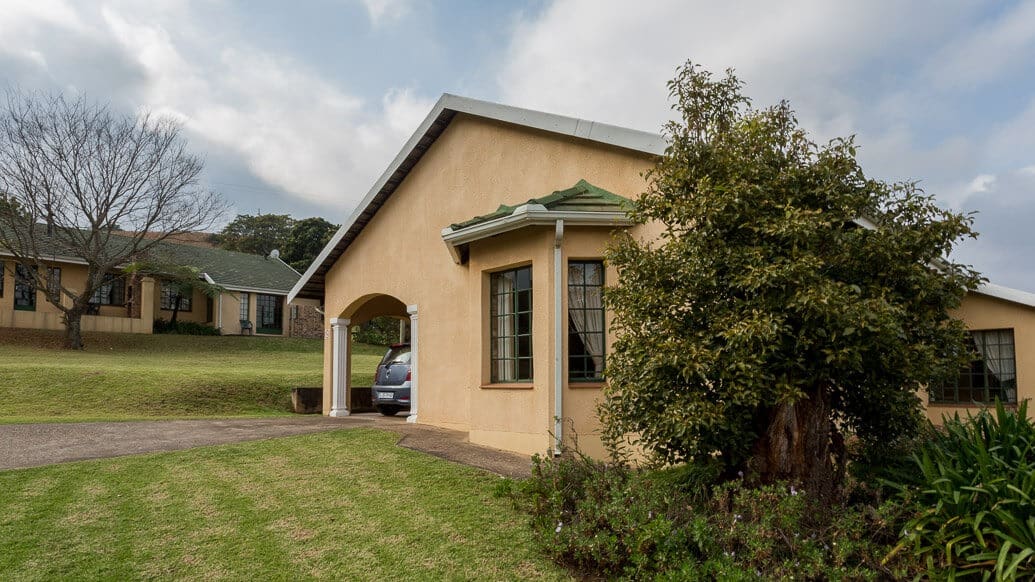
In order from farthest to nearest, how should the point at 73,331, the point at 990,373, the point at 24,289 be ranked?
the point at 24,289 < the point at 73,331 < the point at 990,373

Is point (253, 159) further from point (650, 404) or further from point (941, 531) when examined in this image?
point (941, 531)

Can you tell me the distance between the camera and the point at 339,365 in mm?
15844

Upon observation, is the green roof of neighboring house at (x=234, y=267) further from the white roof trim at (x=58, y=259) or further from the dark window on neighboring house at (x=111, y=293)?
the white roof trim at (x=58, y=259)

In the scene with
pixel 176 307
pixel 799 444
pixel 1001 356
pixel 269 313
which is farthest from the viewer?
pixel 269 313

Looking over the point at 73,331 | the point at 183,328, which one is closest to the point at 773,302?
the point at 73,331

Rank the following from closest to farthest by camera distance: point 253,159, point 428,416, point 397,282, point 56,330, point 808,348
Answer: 1. point 808,348
2. point 428,416
3. point 397,282
4. point 253,159
5. point 56,330

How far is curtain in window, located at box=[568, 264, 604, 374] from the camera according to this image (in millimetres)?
9391

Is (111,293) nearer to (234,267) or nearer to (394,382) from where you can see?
(234,267)

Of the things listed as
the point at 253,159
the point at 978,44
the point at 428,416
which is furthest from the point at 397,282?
the point at 253,159

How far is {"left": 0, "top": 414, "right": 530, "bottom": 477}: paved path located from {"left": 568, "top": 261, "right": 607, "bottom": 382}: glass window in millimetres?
1422

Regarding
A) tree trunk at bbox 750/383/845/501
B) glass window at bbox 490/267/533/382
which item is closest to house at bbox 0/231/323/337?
glass window at bbox 490/267/533/382

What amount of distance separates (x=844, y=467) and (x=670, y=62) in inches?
161

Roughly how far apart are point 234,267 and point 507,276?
105ft

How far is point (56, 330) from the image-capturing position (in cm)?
2992
